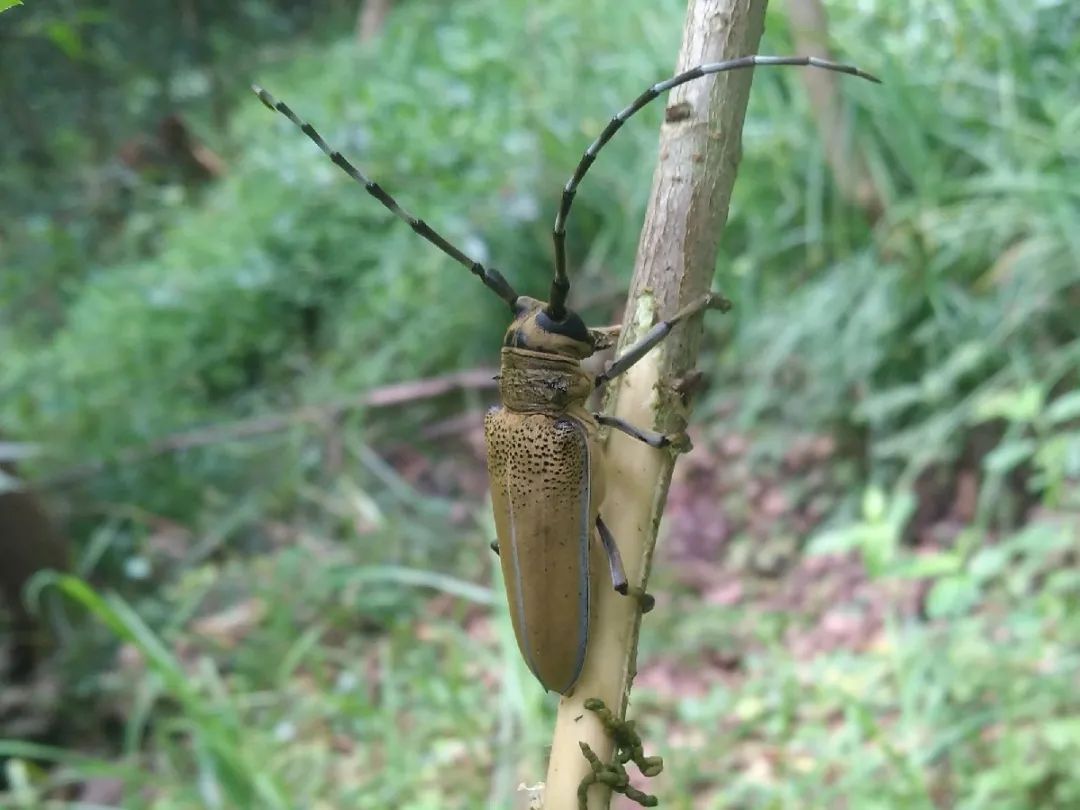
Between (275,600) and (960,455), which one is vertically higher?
(960,455)

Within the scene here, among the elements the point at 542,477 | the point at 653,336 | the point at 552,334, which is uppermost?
the point at 552,334

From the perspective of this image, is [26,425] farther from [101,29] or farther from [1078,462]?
[1078,462]

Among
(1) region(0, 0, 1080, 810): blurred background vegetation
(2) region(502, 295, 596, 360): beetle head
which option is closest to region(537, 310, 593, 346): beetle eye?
(2) region(502, 295, 596, 360): beetle head

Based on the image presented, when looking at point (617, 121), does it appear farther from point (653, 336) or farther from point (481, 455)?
point (481, 455)

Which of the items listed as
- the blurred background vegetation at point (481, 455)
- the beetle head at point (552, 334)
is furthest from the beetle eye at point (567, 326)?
the blurred background vegetation at point (481, 455)

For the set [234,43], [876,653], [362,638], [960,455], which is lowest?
[876,653]

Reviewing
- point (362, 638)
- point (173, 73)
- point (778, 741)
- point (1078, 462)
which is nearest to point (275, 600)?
point (362, 638)

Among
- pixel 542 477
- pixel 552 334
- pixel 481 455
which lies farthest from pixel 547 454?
pixel 481 455

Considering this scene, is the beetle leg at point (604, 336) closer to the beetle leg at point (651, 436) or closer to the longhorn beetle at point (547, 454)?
the longhorn beetle at point (547, 454)
